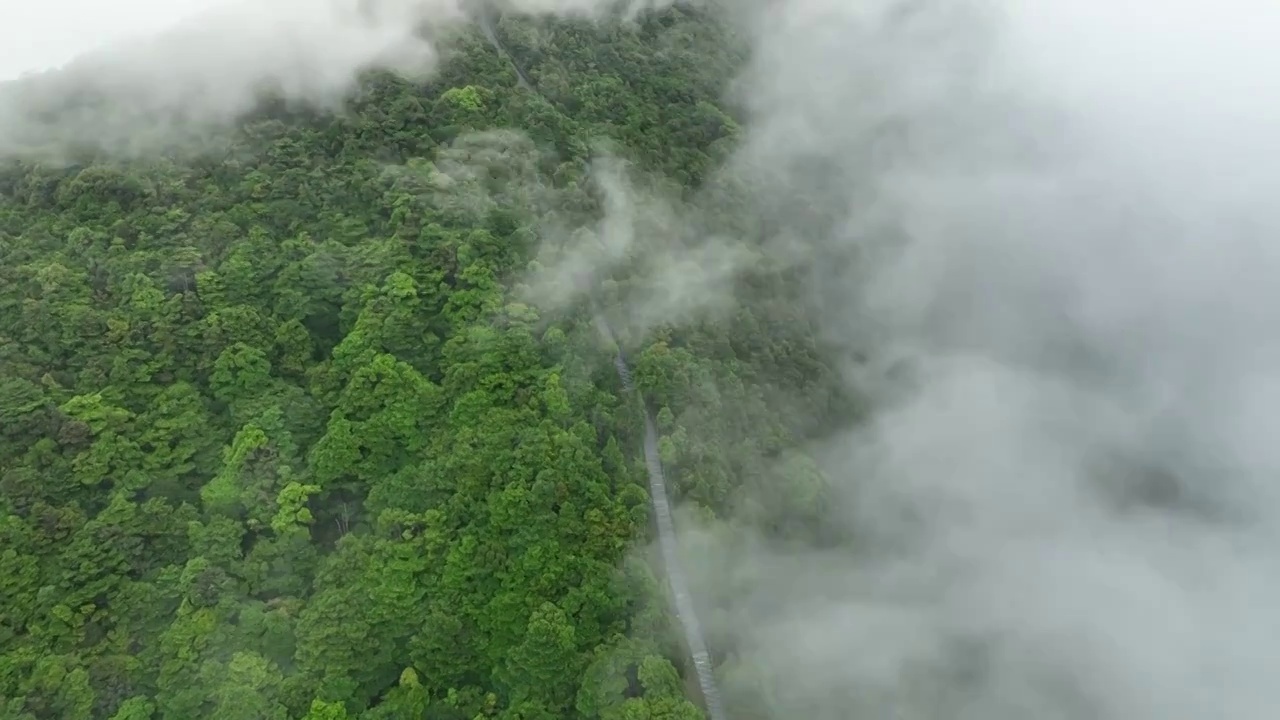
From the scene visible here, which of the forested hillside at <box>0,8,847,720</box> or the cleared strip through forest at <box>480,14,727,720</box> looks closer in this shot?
the forested hillside at <box>0,8,847,720</box>

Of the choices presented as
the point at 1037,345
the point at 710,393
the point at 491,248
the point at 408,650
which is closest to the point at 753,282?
the point at 710,393

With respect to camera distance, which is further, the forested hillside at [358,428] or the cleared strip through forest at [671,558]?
the cleared strip through forest at [671,558]

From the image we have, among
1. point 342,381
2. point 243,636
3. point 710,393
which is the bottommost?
point 243,636

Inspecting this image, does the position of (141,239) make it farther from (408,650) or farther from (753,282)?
(753,282)
